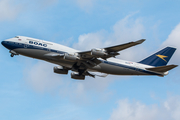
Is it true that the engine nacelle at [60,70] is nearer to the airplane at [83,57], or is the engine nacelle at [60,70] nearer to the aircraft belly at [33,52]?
the airplane at [83,57]

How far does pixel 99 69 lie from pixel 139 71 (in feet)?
26.2

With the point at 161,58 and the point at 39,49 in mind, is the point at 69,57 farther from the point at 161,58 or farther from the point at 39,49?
the point at 161,58

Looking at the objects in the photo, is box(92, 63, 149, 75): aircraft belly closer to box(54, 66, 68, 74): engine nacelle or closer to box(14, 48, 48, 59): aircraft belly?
box(54, 66, 68, 74): engine nacelle

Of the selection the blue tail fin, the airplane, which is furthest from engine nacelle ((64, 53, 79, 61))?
the blue tail fin

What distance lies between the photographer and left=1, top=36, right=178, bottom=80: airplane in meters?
40.1

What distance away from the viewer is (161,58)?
50219 mm

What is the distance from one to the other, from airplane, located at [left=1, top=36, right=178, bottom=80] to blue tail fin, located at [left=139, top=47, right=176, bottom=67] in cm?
80

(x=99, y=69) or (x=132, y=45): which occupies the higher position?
(x=132, y=45)

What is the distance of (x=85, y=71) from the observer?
4772 cm

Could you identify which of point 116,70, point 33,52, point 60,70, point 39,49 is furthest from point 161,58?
point 33,52

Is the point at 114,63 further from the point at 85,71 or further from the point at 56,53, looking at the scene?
the point at 56,53

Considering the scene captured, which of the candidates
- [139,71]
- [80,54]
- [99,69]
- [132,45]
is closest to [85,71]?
[99,69]

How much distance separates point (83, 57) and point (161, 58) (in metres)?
17.8

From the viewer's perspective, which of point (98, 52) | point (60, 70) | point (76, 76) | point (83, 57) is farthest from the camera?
point (76, 76)
